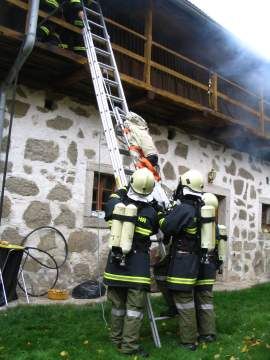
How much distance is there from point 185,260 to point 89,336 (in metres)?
1.20

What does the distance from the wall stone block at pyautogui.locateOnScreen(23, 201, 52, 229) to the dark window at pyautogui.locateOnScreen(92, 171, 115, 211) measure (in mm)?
898

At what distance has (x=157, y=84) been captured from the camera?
8.05 meters

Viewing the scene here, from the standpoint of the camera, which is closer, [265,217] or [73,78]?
[73,78]

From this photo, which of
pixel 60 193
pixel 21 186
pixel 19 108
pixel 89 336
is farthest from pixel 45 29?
pixel 89 336

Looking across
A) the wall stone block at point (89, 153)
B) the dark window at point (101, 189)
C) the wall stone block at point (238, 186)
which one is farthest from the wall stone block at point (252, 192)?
the wall stone block at point (89, 153)

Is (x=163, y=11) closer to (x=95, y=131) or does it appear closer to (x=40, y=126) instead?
(x=95, y=131)

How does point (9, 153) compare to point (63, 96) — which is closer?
point (9, 153)

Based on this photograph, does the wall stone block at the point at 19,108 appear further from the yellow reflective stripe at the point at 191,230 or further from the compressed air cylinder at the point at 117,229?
the yellow reflective stripe at the point at 191,230

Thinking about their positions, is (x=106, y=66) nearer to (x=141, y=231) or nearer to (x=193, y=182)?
(x=193, y=182)

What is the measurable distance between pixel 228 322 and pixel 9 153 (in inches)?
141

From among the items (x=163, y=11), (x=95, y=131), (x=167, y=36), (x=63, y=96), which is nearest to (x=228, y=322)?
(x=95, y=131)

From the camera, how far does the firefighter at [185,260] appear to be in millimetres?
4250

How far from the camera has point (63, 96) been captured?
22.8ft

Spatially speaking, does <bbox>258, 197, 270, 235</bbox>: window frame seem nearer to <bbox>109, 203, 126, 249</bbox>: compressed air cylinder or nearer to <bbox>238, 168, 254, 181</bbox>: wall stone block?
<bbox>238, 168, 254, 181</bbox>: wall stone block
